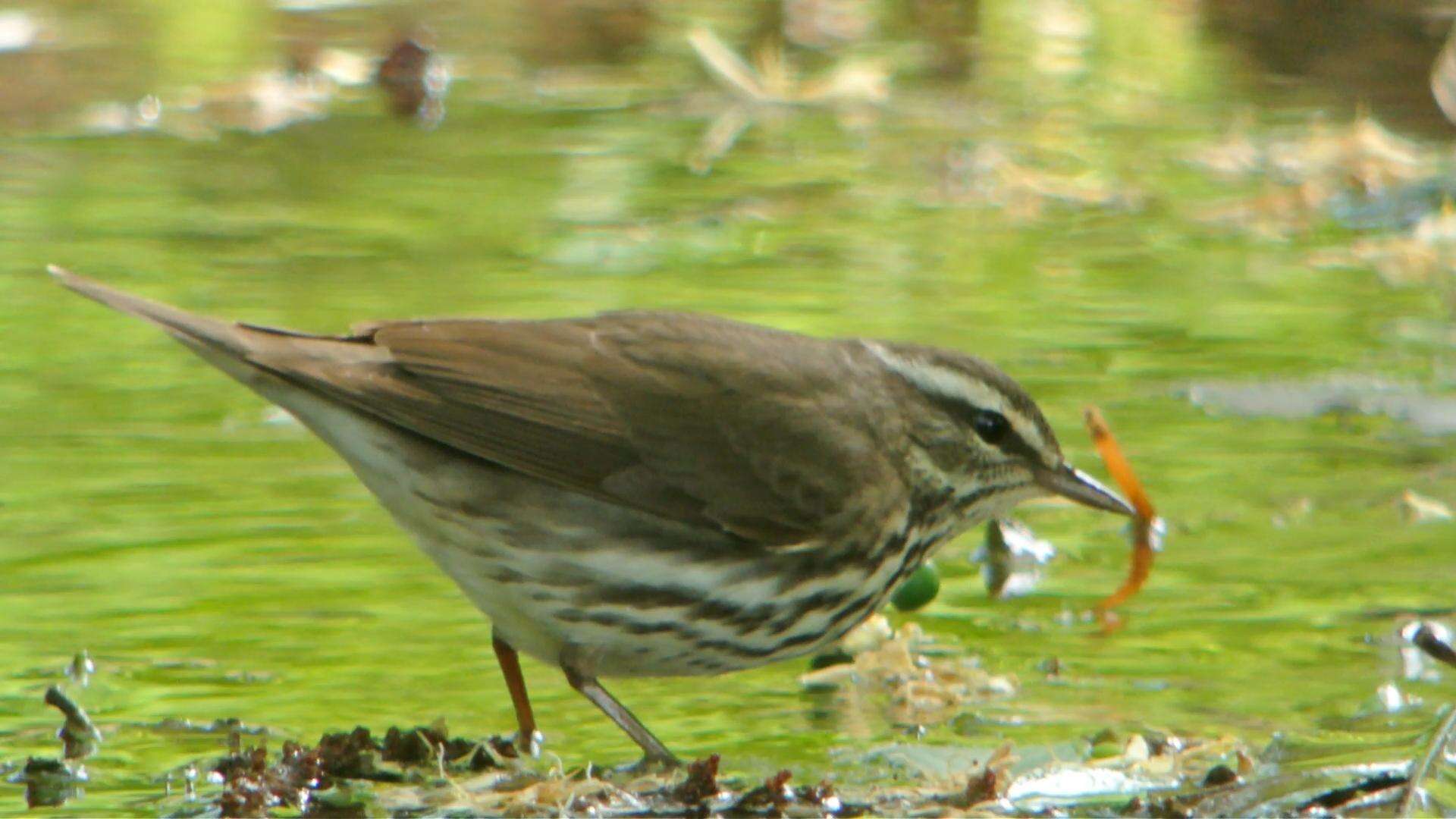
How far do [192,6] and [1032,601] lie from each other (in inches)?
382

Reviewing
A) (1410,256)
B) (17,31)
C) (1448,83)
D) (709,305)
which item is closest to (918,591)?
(709,305)

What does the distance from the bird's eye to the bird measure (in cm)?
19

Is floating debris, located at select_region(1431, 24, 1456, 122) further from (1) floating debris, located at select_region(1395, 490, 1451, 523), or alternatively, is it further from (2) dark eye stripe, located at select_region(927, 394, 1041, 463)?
(2) dark eye stripe, located at select_region(927, 394, 1041, 463)

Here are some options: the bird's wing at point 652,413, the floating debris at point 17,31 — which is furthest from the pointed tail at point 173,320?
the floating debris at point 17,31

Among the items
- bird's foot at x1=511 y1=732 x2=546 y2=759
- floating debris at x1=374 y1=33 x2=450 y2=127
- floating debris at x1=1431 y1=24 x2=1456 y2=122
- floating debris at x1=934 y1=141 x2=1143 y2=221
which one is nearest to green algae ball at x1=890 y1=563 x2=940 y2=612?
bird's foot at x1=511 y1=732 x2=546 y2=759

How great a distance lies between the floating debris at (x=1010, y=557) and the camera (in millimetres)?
5660

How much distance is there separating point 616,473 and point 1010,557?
1286 millimetres

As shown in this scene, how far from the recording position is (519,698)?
4664 millimetres

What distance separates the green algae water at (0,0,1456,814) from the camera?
492cm

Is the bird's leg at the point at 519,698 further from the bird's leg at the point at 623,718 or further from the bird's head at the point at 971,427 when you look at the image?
the bird's head at the point at 971,427

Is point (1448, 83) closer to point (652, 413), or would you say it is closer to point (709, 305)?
point (709, 305)

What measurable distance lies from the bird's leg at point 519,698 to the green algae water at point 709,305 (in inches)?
3.0

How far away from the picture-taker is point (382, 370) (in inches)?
187

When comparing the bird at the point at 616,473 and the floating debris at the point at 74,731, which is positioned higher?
the bird at the point at 616,473
